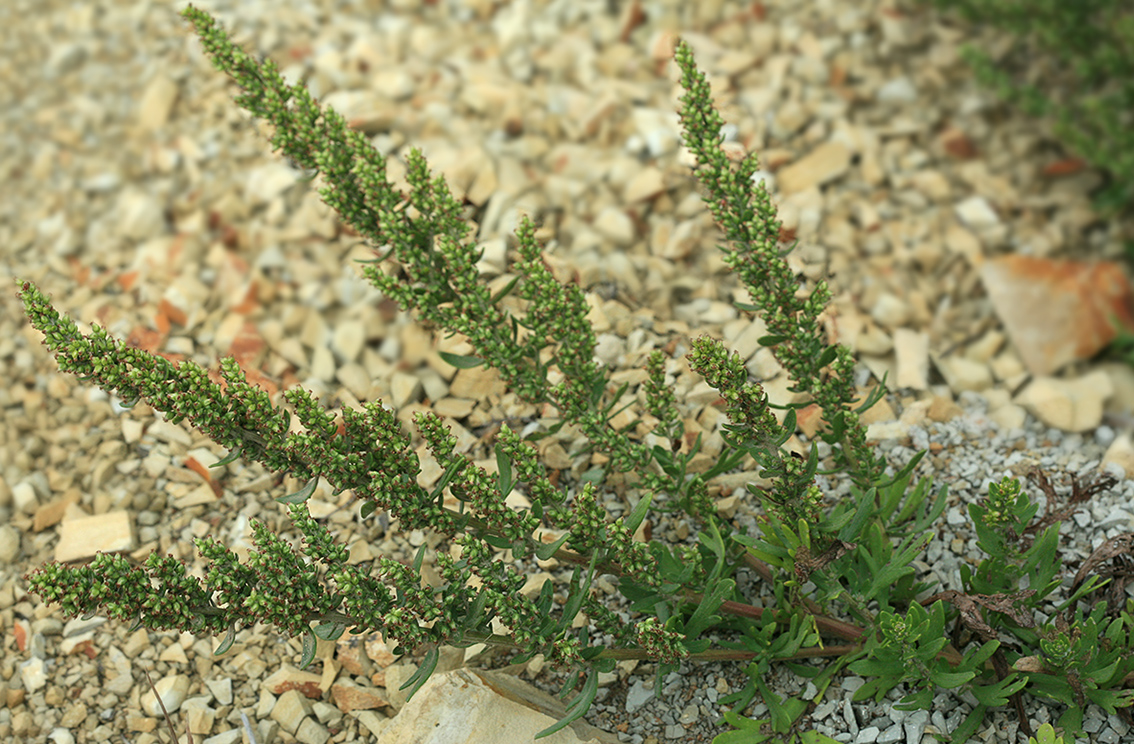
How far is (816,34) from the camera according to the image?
561 cm

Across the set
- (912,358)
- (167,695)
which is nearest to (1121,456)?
(912,358)

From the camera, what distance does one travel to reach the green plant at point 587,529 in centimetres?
236

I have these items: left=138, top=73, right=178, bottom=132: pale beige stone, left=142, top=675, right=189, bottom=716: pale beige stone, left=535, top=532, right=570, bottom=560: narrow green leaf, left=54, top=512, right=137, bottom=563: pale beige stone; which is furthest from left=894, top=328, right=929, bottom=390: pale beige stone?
left=138, top=73, right=178, bottom=132: pale beige stone

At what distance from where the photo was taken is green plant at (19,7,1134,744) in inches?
93.0

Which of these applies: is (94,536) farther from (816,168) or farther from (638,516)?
(816,168)

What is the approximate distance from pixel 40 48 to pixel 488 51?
285 cm

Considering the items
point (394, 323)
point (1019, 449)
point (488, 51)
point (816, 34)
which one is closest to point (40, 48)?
point (488, 51)

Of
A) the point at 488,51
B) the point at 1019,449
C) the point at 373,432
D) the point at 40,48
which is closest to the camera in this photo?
the point at 373,432

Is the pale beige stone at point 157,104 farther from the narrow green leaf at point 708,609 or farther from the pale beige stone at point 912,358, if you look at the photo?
the narrow green leaf at point 708,609

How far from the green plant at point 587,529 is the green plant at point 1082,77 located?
267 centimetres

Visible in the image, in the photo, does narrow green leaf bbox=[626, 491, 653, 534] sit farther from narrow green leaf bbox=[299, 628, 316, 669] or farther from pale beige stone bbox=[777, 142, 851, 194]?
pale beige stone bbox=[777, 142, 851, 194]

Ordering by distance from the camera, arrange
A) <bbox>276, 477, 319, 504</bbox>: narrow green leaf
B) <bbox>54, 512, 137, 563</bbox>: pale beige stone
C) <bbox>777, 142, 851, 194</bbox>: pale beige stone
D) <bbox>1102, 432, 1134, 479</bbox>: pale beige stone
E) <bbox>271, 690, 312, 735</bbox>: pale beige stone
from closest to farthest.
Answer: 1. <bbox>276, 477, 319, 504</bbox>: narrow green leaf
2. <bbox>271, 690, 312, 735</bbox>: pale beige stone
3. <bbox>54, 512, 137, 563</bbox>: pale beige stone
4. <bbox>1102, 432, 1134, 479</bbox>: pale beige stone
5. <bbox>777, 142, 851, 194</bbox>: pale beige stone

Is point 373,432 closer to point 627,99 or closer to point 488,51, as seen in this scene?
point 627,99

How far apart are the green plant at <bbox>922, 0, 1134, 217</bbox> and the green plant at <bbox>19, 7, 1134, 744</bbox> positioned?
2666mm
